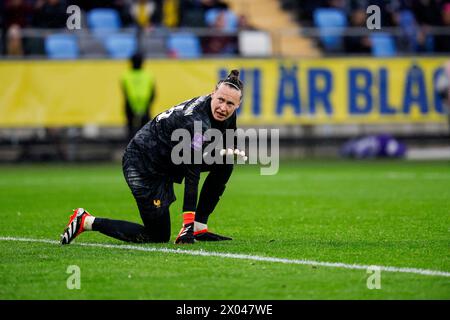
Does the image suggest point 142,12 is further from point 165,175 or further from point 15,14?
point 165,175

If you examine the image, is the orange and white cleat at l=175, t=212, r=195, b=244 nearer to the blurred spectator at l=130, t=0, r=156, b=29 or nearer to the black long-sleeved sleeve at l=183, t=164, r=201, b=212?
the black long-sleeved sleeve at l=183, t=164, r=201, b=212

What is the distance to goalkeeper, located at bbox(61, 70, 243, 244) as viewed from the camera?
8.40 meters

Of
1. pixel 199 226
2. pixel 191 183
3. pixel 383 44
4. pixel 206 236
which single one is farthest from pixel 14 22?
pixel 191 183

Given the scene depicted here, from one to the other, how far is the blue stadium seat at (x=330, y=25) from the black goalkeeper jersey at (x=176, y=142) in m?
14.3

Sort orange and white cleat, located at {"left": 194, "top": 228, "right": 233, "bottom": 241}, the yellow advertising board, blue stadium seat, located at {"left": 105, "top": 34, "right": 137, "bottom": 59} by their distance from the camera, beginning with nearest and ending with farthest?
orange and white cleat, located at {"left": 194, "top": 228, "right": 233, "bottom": 241}
the yellow advertising board
blue stadium seat, located at {"left": 105, "top": 34, "right": 137, "bottom": 59}

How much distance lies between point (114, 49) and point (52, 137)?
2335 millimetres

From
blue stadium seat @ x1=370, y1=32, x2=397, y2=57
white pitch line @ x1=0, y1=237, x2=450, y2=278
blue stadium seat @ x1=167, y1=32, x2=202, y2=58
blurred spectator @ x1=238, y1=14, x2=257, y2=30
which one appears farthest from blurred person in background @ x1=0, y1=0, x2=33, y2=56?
white pitch line @ x1=0, y1=237, x2=450, y2=278

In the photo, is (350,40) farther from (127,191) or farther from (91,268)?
(91,268)

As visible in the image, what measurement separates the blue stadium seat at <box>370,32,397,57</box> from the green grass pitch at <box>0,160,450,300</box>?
6.45m

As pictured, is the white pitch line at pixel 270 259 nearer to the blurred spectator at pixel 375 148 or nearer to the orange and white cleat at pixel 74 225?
the orange and white cleat at pixel 74 225

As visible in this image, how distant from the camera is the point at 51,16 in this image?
21531mm

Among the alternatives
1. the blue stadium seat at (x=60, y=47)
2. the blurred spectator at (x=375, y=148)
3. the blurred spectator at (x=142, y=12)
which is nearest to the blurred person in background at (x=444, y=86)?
the blurred spectator at (x=375, y=148)

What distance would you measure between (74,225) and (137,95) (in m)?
11.6

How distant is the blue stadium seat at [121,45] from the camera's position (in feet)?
72.1
